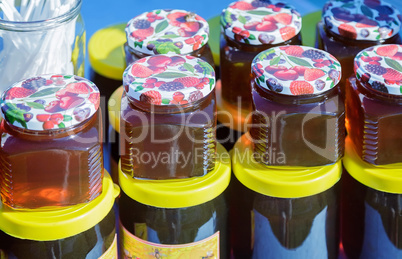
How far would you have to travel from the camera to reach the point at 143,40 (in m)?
0.98

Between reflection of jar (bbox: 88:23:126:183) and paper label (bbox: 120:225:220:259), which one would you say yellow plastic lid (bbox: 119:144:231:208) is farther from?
reflection of jar (bbox: 88:23:126:183)

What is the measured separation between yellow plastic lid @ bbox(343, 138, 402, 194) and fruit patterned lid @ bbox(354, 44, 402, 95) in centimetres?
12

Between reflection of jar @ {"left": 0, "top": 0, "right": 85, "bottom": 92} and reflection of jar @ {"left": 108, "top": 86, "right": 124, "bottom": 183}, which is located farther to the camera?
reflection of jar @ {"left": 108, "top": 86, "right": 124, "bottom": 183}

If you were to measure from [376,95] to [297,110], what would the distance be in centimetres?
11

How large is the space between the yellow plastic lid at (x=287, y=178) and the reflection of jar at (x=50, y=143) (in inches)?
8.1

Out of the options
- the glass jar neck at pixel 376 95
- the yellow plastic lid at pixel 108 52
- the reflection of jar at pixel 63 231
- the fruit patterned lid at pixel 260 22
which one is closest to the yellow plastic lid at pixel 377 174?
the glass jar neck at pixel 376 95

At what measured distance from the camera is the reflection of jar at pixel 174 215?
0.90 m

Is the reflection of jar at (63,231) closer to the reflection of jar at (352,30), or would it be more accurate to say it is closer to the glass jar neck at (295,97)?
Result: the glass jar neck at (295,97)

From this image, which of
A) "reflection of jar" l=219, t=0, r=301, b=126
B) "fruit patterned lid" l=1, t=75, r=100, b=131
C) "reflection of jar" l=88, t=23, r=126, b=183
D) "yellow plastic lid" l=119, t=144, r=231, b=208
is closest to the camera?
"fruit patterned lid" l=1, t=75, r=100, b=131

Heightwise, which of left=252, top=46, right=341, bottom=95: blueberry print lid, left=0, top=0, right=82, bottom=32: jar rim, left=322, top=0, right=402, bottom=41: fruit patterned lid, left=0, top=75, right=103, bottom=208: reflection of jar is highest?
left=0, top=0, right=82, bottom=32: jar rim

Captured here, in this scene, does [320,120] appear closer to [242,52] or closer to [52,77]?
[242,52]

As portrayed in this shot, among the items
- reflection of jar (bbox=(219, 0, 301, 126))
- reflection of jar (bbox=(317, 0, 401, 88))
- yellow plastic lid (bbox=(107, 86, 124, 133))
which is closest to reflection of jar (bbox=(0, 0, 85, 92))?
yellow plastic lid (bbox=(107, 86, 124, 133))

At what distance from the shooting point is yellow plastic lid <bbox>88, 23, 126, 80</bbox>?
1213mm

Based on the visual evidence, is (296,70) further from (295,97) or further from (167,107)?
(167,107)
